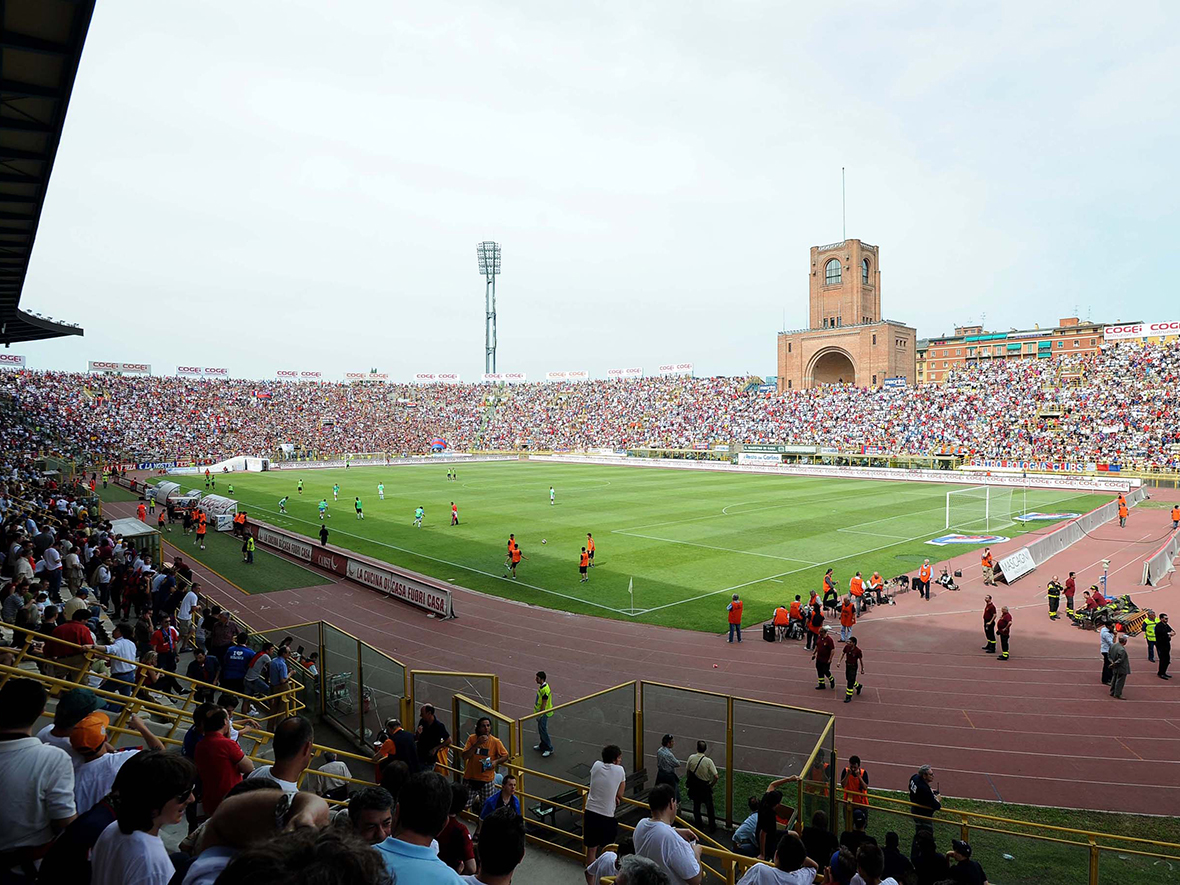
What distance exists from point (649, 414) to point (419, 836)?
93723 mm

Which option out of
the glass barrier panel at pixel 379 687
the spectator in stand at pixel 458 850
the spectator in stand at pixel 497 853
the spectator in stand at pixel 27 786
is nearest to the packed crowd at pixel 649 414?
the glass barrier panel at pixel 379 687

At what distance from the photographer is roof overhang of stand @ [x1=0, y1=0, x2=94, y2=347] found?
955cm

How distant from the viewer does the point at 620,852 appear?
17.0 ft

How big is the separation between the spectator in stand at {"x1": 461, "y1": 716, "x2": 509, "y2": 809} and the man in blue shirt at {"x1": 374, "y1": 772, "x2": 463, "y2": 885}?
14.1ft

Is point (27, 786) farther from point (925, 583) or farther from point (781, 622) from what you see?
point (925, 583)

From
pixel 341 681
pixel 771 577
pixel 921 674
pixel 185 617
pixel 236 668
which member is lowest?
pixel 921 674

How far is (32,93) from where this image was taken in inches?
439

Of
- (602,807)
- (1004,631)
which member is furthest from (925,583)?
(602,807)

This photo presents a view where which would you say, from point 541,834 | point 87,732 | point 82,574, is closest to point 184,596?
point 82,574

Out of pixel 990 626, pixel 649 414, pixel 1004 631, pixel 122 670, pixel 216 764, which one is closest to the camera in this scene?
pixel 216 764

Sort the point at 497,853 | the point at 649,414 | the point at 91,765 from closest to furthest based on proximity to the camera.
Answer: the point at 497,853
the point at 91,765
the point at 649,414

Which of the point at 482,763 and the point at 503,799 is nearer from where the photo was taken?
the point at 503,799

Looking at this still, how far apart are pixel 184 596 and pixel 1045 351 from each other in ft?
498

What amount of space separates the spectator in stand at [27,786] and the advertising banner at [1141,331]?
9641 cm
